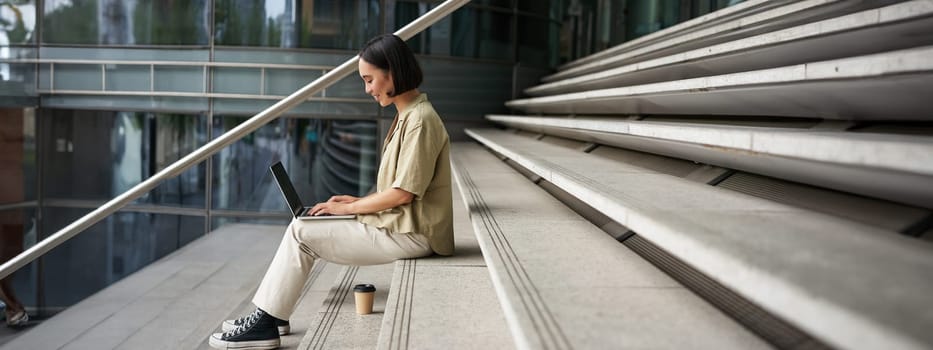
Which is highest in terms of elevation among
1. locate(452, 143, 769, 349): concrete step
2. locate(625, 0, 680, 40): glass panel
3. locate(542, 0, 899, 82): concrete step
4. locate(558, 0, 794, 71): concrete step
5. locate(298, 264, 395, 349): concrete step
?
locate(625, 0, 680, 40): glass panel

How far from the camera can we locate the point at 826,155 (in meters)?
1.91

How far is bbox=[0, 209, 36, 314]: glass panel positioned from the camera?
933 centimetres

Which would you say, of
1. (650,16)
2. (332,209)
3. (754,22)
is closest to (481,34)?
(650,16)

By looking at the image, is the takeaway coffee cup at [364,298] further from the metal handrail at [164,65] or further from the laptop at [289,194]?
the metal handrail at [164,65]

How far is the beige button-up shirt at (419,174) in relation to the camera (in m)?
3.21

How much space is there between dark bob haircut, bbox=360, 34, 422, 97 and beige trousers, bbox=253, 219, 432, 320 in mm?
606

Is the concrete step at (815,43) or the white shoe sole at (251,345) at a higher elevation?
the concrete step at (815,43)

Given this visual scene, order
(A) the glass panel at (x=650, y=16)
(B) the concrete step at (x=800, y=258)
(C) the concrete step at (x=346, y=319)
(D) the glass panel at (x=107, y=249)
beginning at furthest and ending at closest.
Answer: (A) the glass panel at (x=650, y=16), (D) the glass panel at (x=107, y=249), (C) the concrete step at (x=346, y=319), (B) the concrete step at (x=800, y=258)

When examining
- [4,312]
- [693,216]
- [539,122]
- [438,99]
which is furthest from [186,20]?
[693,216]


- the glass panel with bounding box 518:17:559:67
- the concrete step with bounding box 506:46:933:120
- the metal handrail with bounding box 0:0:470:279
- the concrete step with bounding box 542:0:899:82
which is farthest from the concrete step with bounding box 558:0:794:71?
the metal handrail with bounding box 0:0:470:279

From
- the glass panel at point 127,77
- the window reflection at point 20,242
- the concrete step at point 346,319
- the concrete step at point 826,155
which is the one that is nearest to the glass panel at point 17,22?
the glass panel at point 127,77

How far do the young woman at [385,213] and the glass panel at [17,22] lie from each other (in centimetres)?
771

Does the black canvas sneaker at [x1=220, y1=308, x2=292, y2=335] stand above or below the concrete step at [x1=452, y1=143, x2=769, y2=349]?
below

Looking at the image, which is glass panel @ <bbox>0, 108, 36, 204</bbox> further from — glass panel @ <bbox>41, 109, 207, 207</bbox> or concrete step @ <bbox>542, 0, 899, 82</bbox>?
concrete step @ <bbox>542, 0, 899, 82</bbox>
